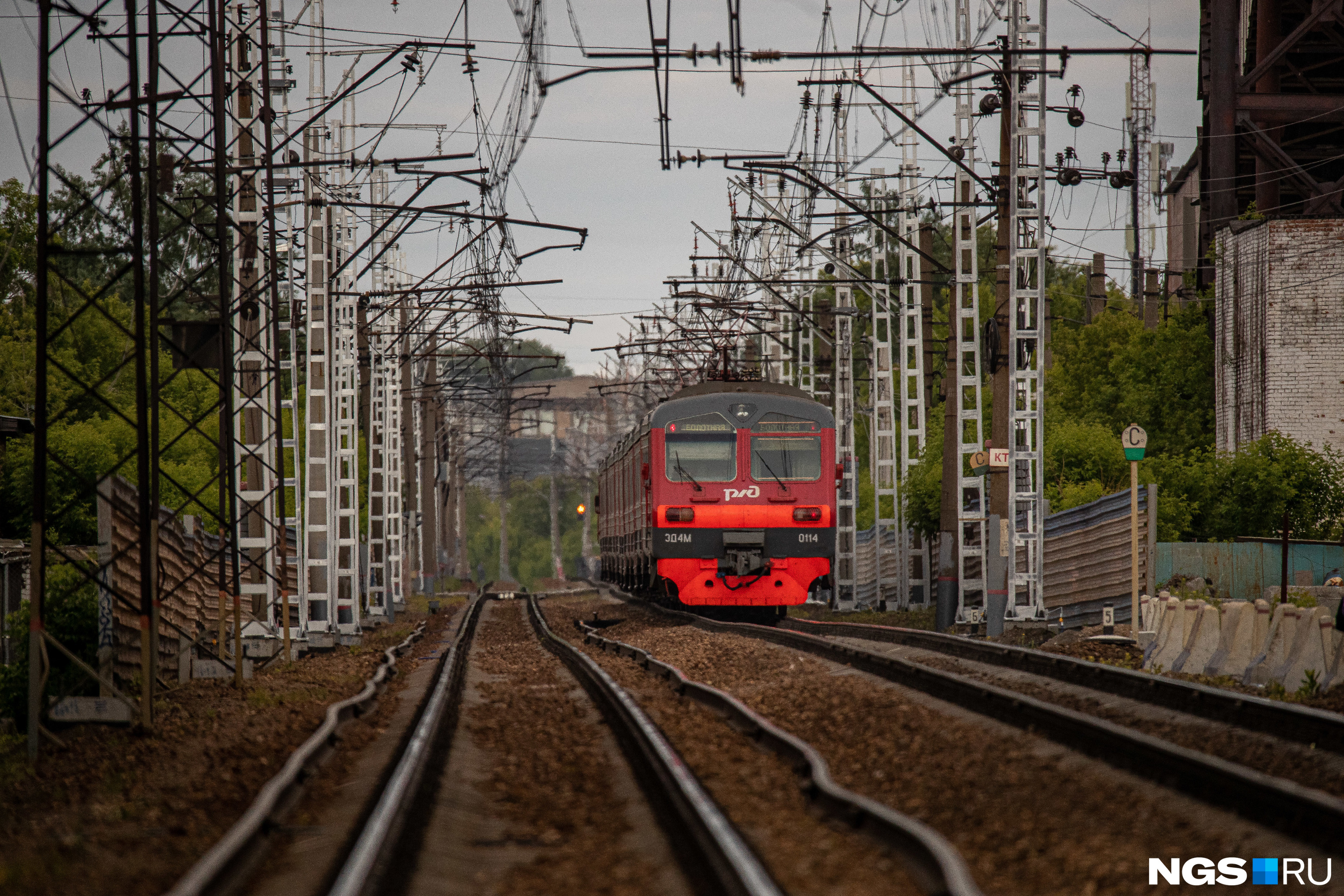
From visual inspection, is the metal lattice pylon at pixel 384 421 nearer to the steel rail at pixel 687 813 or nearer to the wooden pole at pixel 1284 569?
the wooden pole at pixel 1284 569

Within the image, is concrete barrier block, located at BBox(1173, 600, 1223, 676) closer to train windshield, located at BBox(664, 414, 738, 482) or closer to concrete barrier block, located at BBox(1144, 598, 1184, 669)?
concrete barrier block, located at BBox(1144, 598, 1184, 669)

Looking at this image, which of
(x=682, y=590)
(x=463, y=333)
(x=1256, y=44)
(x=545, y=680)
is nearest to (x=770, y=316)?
(x=463, y=333)

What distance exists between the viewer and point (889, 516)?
3897 cm

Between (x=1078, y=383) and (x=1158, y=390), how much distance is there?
26.8 feet

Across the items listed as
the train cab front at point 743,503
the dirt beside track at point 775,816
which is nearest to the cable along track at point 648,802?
the dirt beside track at point 775,816

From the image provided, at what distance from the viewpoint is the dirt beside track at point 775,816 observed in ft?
20.1

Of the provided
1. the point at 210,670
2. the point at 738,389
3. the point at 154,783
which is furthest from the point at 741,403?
the point at 154,783

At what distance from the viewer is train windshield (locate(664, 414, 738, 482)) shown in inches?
940

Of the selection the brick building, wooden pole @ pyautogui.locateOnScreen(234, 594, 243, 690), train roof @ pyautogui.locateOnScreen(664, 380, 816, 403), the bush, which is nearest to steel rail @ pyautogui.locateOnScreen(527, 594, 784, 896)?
wooden pole @ pyautogui.locateOnScreen(234, 594, 243, 690)

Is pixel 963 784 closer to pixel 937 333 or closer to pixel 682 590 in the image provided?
pixel 682 590

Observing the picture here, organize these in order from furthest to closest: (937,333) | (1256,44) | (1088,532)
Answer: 1. (937,333)
2. (1256,44)
3. (1088,532)

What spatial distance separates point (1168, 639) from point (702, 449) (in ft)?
33.4

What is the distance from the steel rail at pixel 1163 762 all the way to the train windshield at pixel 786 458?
1006 cm

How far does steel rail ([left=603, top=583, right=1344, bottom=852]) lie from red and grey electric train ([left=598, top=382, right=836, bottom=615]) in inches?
387
